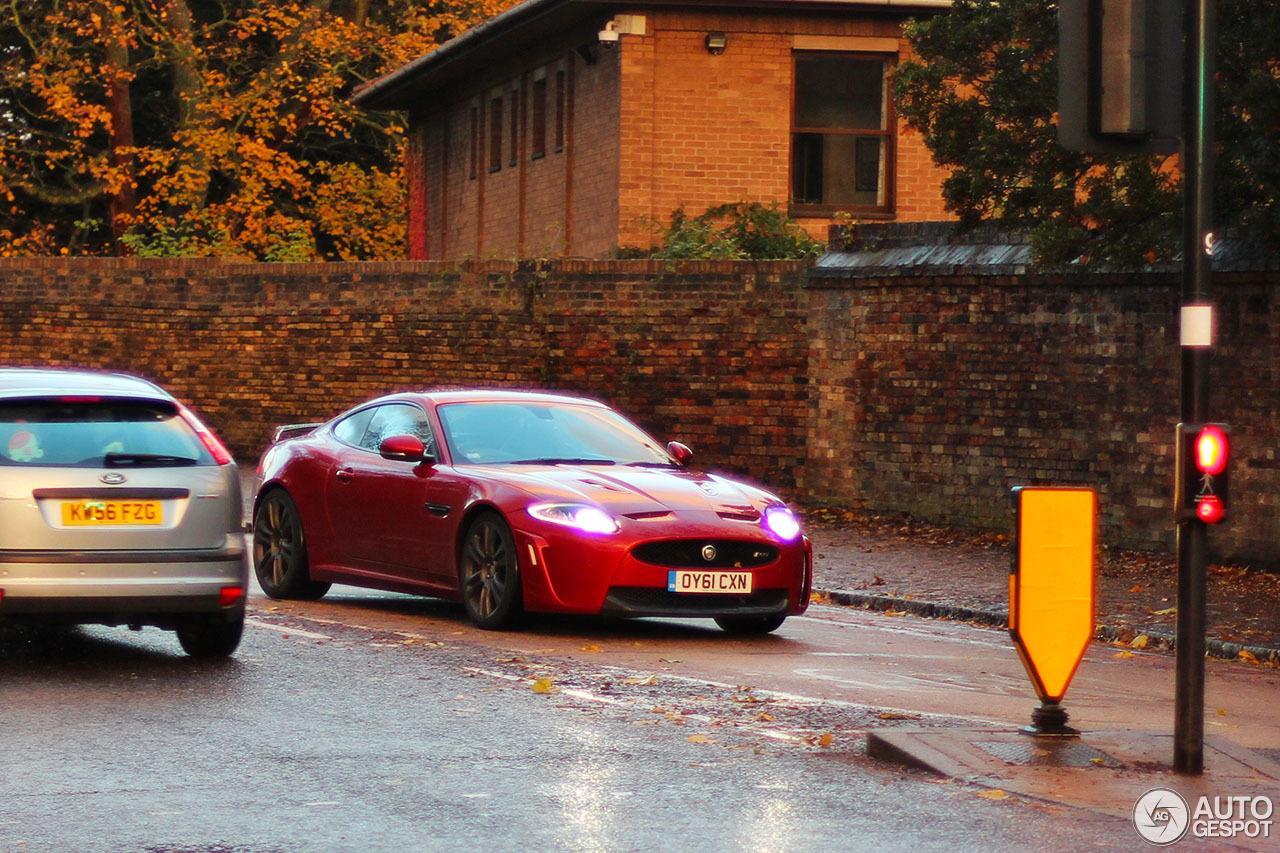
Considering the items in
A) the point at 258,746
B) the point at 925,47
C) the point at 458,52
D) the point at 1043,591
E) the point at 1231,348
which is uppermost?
the point at 458,52

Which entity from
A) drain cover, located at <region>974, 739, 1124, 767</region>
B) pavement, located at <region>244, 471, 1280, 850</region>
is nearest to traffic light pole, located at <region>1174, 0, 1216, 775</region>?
pavement, located at <region>244, 471, 1280, 850</region>

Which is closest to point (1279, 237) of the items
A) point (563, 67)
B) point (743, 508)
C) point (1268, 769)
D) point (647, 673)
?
point (743, 508)

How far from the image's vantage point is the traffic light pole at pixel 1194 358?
7.50 m

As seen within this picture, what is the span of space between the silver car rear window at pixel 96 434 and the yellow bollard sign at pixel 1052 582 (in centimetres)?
427

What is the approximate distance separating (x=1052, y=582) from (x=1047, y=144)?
8.55 metres

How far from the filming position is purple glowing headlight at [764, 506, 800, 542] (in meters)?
11.9

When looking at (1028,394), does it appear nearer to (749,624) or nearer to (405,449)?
(749,624)

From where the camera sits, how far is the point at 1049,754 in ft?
25.9

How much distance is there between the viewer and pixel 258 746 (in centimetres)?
807

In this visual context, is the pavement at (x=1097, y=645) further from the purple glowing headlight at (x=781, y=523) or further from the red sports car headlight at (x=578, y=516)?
the red sports car headlight at (x=578, y=516)

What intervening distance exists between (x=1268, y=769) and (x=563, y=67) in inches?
910

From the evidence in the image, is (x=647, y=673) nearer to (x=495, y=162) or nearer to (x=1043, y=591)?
(x=1043, y=591)

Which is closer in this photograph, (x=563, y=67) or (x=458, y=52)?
(x=563, y=67)

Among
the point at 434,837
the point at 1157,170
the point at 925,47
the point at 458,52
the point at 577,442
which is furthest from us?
the point at 458,52
